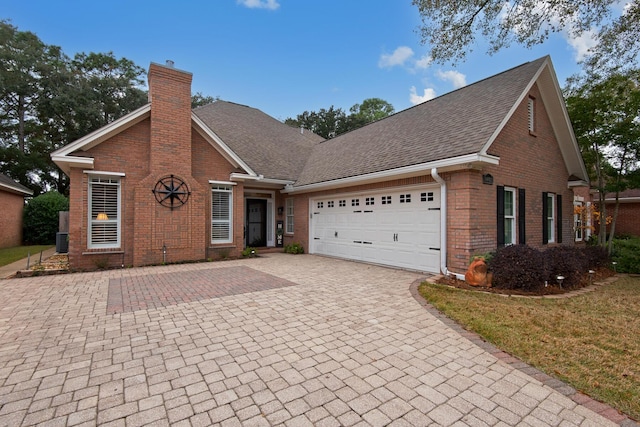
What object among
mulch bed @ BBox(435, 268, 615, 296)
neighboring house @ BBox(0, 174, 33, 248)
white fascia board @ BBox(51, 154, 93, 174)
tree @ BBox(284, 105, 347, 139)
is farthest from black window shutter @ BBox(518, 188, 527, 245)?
tree @ BBox(284, 105, 347, 139)

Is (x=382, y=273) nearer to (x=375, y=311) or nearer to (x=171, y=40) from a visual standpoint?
(x=375, y=311)

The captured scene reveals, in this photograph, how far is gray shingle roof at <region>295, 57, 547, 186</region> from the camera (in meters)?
7.57

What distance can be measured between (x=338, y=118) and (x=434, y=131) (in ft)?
83.5

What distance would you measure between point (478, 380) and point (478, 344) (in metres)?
0.92

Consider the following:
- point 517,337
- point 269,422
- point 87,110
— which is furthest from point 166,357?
point 87,110

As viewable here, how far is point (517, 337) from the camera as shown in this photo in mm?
3762

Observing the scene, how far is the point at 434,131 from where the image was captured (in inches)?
355

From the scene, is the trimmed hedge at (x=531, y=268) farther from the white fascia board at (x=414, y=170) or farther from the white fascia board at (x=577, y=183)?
the white fascia board at (x=577, y=183)

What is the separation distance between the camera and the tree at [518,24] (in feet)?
26.1

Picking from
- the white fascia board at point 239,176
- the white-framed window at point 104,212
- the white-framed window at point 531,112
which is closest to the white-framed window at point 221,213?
the white fascia board at point 239,176

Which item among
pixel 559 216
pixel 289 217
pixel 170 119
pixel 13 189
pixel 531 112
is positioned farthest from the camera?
pixel 13 189

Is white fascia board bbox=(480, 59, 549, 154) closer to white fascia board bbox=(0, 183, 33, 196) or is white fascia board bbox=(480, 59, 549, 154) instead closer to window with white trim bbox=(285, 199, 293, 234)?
window with white trim bbox=(285, 199, 293, 234)

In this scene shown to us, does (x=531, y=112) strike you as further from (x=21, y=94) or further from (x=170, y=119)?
(x=21, y=94)

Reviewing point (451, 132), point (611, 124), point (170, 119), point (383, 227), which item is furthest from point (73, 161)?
point (611, 124)
